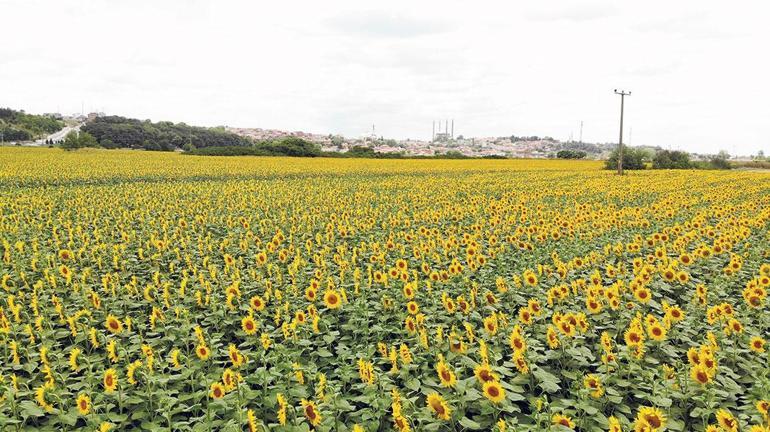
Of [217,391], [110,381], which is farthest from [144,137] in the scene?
[217,391]

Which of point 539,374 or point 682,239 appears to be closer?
point 539,374

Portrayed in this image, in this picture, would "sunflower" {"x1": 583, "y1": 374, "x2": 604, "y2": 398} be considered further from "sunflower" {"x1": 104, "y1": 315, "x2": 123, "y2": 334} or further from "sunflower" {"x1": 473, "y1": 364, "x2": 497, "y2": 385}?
"sunflower" {"x1": 104, "y1": 315, "x2": 123, "y2": 334}

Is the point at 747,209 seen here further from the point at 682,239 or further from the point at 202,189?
the point at 202,189

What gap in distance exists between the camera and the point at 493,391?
3303 mm

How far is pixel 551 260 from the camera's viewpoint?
26.8 feet

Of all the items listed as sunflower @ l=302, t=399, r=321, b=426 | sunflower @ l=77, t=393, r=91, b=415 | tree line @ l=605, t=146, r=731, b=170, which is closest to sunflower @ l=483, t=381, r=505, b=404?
sunflower @ l=302, t=399, r=321, b=426

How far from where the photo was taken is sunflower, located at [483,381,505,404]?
328 cm

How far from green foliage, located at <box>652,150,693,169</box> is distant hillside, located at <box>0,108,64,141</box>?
A: 4466 inches

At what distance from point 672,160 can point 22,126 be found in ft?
419

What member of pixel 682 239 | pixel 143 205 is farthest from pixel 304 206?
pixel 682 239

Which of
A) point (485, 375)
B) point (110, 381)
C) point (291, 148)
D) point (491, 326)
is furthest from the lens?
point (291, 148)

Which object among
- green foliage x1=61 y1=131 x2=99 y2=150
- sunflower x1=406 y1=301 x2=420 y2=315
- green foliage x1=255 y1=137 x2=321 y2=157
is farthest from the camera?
green foliage x1=61 y1=131 x2=99 y2=150

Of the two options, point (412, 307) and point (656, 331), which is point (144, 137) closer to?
point (412, 307)

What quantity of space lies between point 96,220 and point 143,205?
310cm
